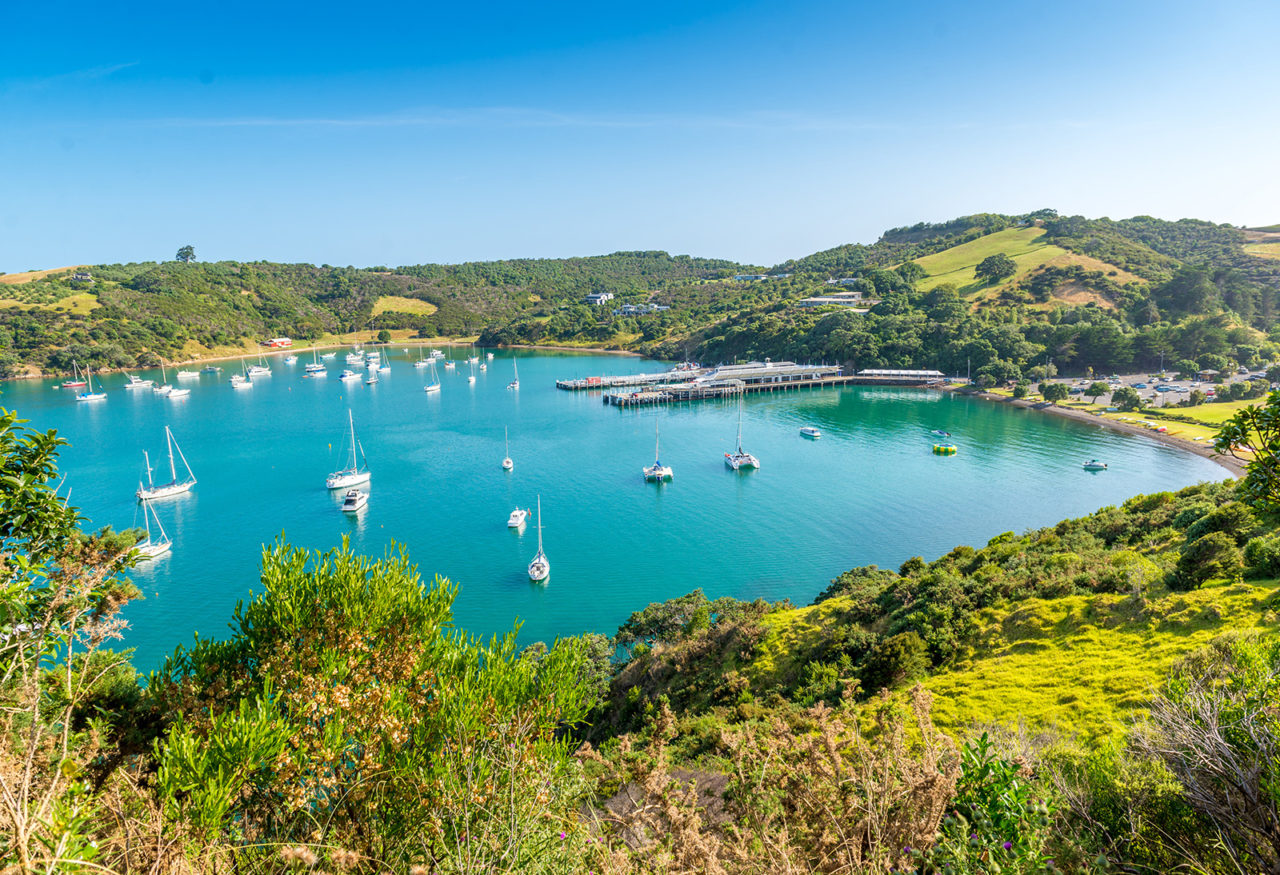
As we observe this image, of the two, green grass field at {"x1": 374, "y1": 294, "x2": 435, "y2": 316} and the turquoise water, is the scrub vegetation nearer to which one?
the turquoise water

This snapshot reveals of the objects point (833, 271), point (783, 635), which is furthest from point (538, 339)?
point (783, 635)

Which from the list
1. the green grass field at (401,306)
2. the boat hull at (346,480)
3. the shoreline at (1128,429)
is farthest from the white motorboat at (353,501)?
the green grass field at (401,306)

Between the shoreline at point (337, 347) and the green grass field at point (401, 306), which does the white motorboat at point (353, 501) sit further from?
the green grass field at point (401, 306)

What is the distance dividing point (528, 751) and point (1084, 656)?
46.5ft

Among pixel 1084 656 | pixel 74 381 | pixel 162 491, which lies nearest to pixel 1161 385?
pixel 1084 656

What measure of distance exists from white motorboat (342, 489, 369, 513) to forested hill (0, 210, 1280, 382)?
87794 mm

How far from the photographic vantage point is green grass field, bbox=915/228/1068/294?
135m

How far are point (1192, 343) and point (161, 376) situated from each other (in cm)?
16975

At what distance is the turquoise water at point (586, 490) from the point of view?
36375 millimetres

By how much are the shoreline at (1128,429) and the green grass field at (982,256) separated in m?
54.0

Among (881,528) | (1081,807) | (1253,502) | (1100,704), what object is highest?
(1253,502)

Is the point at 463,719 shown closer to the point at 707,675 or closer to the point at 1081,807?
the point at 1081,807

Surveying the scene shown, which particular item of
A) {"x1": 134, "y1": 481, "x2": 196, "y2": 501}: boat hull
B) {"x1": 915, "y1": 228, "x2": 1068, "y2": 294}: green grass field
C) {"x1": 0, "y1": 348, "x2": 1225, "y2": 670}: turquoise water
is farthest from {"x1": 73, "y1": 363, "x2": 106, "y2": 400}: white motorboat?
{"x1": 915, "y1": 228, "x2": 1068, "y2": 294}: green grass field

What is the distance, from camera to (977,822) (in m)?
6.58
